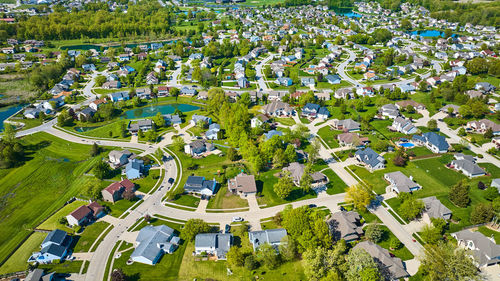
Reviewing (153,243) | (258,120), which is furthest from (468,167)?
(153,243)

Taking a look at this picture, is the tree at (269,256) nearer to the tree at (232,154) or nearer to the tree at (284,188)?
the tree at (284,188)

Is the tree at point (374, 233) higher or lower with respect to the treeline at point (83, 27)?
lower

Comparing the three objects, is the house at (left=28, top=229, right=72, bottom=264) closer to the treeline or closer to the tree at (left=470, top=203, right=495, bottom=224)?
the tree at (left=470, top=203, right=495, bottom=224)

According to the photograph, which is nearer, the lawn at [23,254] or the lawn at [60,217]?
the lawn at [23,254]

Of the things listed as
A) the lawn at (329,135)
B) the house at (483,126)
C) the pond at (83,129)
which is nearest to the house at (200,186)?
the lawn at (329,135)

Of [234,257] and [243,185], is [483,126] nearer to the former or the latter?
[243,185]

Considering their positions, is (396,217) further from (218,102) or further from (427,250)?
(218,102)

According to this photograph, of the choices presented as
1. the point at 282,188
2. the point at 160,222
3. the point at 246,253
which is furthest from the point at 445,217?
the point at 160,222
